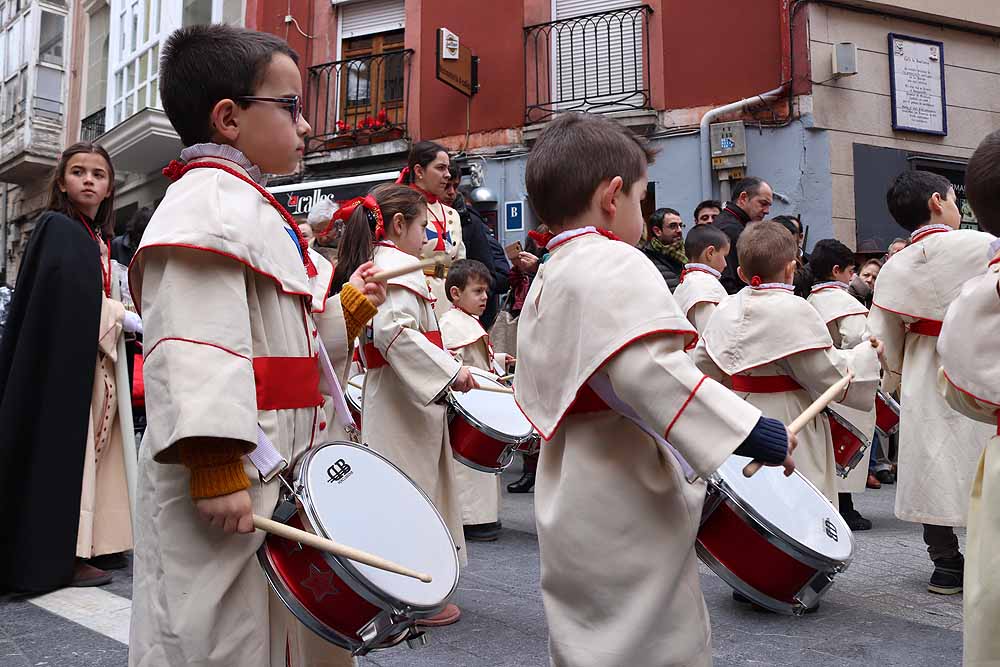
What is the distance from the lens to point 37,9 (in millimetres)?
22203

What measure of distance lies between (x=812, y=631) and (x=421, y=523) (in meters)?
2.07

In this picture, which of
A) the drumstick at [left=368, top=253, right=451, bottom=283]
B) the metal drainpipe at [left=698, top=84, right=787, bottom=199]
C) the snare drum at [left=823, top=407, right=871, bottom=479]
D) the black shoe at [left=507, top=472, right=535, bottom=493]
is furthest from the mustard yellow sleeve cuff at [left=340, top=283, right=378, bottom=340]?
the metal drainpipe at [left=698, top=84, right=787, bottom=199]

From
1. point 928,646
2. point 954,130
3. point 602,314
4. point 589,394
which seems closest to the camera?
point 602,314

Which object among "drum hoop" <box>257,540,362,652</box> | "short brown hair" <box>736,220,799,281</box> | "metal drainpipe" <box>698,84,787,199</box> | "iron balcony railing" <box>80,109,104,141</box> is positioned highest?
"iron balcony railing" <box>80,109,104,141</box>

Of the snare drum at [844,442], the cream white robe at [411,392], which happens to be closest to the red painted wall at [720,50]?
the snare drum at [844,442]

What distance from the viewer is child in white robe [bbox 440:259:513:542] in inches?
216

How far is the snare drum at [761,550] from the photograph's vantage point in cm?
228

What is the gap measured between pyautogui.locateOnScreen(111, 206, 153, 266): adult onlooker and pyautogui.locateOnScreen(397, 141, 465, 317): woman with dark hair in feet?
4.99

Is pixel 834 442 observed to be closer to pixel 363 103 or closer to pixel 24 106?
pixel 363 103

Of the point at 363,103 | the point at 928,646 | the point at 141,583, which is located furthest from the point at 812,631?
the point at 363,103

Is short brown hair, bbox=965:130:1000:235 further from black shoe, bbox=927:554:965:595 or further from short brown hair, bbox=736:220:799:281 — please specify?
black shoe, bbox=927:554:965:595

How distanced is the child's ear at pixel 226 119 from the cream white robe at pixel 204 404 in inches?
5.4

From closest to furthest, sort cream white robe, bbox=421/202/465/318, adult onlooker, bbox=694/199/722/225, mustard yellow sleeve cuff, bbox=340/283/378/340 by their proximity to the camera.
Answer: mustard yellow sleeve cuff, bbox=340/283/378/340 → cream white robe, bbox=421/202/465/318 → adult onlooker, bbox=694/199/722/225

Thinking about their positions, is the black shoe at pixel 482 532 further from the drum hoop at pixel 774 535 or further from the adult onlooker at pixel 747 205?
the drum hoop at pixel 774 535
